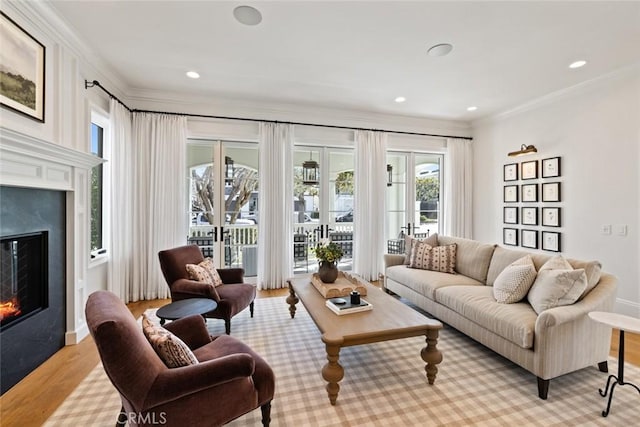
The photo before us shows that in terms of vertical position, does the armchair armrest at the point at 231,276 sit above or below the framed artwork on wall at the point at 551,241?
below

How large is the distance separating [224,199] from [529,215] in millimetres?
4747

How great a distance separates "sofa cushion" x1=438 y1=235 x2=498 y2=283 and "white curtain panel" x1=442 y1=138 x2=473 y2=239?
172 cm

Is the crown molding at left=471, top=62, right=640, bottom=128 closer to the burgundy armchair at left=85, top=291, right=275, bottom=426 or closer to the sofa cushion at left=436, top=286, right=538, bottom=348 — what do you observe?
the sofa cushion at left=436, top=286, right=538, bottom=348

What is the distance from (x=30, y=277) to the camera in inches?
94.7

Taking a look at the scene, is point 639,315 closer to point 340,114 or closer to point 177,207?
point 340,114

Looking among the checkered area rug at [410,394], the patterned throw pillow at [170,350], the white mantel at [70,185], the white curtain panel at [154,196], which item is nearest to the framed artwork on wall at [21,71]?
the white mantel at [70,185]

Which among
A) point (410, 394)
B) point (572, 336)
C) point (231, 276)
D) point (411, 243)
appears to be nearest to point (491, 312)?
point (572, 336)

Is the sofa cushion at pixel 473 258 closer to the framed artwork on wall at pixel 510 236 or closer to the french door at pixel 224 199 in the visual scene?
the framed artwork on wall at pixel 510 236

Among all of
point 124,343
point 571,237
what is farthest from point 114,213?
point 571,237

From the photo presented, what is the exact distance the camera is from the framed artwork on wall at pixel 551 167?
13.7 feet

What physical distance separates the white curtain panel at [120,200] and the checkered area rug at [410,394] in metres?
1.58

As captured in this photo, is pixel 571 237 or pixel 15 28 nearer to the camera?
pixel 15 28

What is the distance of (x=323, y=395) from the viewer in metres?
2.05

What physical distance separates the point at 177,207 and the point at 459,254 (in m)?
3.90
